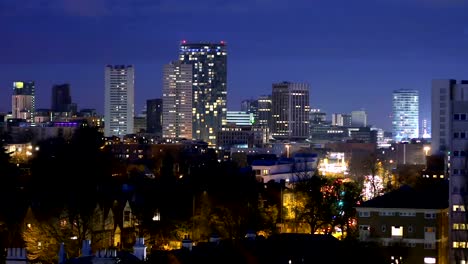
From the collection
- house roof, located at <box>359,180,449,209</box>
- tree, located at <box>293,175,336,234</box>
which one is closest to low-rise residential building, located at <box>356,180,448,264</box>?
house roof, located at <box>359,180,449,209</box>

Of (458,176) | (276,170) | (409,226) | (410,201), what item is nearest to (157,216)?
(410,201)

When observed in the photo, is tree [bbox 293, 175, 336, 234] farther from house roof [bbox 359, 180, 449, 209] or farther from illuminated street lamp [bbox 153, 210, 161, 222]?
illuminated street lamp [bbox 153, 210, 161, 222]

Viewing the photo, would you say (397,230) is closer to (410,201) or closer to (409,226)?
(409,226)

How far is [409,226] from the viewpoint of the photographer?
52.2 meters

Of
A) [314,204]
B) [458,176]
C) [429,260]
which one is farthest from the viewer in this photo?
[314,204]

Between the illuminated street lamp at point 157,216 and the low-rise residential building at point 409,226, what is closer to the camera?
the low-rise residential building at point 409,226

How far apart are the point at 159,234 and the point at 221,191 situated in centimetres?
1714

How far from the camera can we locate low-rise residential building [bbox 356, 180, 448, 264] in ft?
167

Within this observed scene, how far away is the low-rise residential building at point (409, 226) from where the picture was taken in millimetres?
50969

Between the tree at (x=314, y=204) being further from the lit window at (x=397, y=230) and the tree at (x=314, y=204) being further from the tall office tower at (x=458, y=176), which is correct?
the tall office tower at (x=458, y=176)

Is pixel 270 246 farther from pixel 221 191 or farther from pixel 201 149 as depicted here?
pixel 201 149

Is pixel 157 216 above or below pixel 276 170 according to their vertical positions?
below

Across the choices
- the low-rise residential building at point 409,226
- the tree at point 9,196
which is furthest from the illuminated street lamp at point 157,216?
the low-rise residential building at point 409,226

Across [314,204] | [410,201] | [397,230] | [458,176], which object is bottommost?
[397,230]
